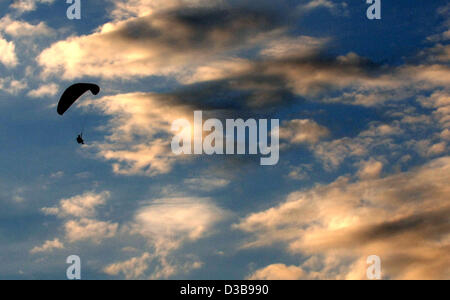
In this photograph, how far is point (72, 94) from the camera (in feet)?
225

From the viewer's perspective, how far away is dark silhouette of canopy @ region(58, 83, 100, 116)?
68.1 m

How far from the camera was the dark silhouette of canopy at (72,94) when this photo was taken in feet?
223
